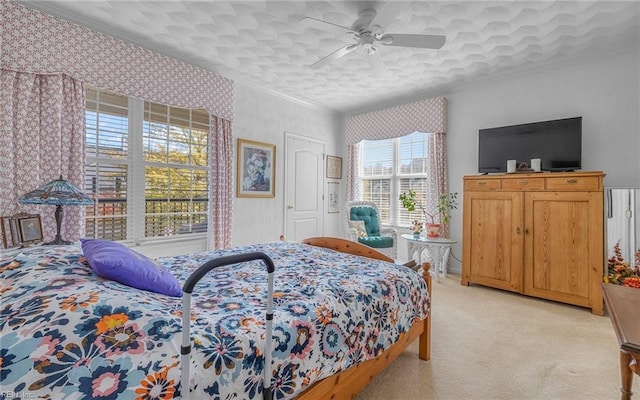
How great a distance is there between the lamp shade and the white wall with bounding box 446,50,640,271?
4453 millimetres

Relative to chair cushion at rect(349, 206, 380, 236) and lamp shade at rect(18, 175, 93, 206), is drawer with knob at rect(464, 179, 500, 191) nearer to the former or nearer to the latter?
chair cushion at rect(349, 206, 380, 236)

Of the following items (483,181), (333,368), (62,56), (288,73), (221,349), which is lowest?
(333,368)

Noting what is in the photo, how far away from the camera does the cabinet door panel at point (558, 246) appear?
118 inches

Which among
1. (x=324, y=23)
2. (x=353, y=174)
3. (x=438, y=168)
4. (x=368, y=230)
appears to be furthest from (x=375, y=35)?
(x=353, y=174)

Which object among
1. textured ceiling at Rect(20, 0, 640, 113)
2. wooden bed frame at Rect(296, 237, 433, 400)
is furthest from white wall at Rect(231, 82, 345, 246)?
wooden bed frame at Rect(296, 237, 433, 400)

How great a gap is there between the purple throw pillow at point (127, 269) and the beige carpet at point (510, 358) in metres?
1.29

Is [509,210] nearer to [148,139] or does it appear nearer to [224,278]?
[224,278]

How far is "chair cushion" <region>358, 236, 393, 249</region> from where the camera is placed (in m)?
4.19

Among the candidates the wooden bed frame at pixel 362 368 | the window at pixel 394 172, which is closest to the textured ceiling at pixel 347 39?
the window at pixel 394 172

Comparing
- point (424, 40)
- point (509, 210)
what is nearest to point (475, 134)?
point (509, 210)

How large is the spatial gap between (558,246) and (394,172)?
2582mm

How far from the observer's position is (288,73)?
153 inches

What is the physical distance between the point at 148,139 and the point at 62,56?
987 millimetres

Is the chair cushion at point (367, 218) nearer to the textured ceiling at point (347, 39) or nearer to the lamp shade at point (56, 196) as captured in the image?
the textured ceiling at point (347, 39)
